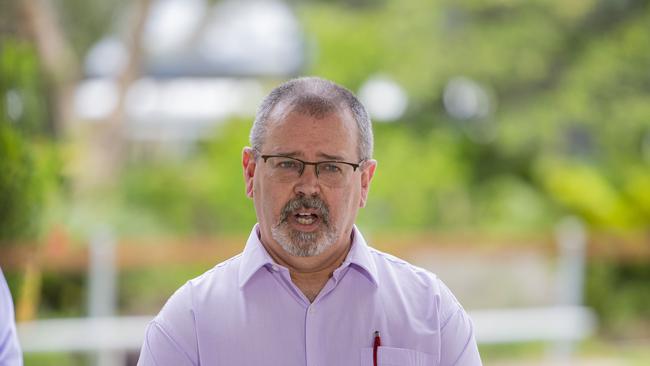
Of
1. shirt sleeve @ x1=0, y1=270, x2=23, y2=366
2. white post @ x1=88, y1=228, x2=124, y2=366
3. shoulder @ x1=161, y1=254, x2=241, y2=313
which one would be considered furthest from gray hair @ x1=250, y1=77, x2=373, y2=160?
white post @ x1=88, y1=228, x2=124, y2=366

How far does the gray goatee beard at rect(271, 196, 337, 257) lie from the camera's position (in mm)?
1447

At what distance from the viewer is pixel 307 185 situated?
1.45 metres

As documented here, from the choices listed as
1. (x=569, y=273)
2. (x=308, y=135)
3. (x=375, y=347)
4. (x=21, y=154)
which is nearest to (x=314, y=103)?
(x=308, y=135)

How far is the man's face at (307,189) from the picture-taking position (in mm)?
1449

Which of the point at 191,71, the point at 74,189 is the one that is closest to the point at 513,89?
the point at 191,71

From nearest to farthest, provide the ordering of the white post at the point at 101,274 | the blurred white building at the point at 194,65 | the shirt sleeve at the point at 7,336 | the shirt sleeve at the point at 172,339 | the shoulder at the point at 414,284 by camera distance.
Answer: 1. the shirt sleeve at the point at 172,339
2. the shoulder at the point at 414,284
3. the shirt sleeve at the point at 7,336
4. the white post at the point at 101,274
5. the blurred white building at the point at 194,65

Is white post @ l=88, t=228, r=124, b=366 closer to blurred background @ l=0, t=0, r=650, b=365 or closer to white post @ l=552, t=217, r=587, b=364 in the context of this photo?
blurred background @ l=0, t=0, r=650, b=365

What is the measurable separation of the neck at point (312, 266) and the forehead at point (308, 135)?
15 centimetres

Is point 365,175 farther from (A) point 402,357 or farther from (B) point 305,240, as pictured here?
(A) point 402,357

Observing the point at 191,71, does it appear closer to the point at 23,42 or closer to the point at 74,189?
the point at 74,189

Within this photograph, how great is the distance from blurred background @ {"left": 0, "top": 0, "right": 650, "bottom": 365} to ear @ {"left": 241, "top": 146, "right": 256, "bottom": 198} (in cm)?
219

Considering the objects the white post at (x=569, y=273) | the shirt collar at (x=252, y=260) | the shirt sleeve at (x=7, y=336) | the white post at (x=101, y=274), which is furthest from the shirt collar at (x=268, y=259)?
the white post at (x=569, y=273)

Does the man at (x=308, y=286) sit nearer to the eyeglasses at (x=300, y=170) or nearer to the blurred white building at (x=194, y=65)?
the eyeglasses at (x=300, y=170)

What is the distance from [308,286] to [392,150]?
418 cm
